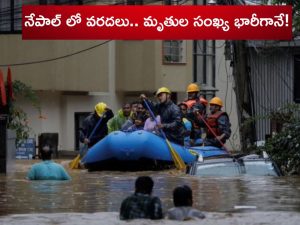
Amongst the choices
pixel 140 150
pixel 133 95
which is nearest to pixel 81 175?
pixel 140 150

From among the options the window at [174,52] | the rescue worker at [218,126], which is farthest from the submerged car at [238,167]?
the window at [174,52]

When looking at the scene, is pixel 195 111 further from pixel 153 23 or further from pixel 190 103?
pixel 153 23

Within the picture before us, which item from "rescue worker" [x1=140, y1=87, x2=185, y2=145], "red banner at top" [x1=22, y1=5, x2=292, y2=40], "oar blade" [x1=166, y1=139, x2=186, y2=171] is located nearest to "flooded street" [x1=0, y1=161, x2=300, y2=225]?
"oar blade" [x1=166, y1=139, x2=186, y2=171]

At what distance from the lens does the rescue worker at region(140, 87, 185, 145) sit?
2275cm

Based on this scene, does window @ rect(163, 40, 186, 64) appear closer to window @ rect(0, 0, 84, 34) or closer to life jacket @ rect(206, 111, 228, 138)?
window @ rect(0, 0, 84, 34)

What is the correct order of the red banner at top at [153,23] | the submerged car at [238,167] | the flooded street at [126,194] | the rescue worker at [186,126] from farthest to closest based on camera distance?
the red banner at top at [153,23] < the rescue worker at [186,126] < the submerged car at [238,167] < the flooded street at [126,194]

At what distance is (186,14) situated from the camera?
27859mm

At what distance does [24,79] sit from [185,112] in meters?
12.5

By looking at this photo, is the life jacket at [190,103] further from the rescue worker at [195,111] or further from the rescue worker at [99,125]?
the rescue worker at [99,125]

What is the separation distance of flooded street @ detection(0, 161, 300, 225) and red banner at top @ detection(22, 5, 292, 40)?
706 centimetres

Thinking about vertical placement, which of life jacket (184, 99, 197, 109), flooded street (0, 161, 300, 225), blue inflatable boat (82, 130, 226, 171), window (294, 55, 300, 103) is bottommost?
flooded street (0, 161, 300, 225)

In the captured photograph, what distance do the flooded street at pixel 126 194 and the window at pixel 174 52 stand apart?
19.2 m

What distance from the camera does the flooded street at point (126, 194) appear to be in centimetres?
1360

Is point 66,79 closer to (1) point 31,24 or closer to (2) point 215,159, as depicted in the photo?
(1) point 31,24
